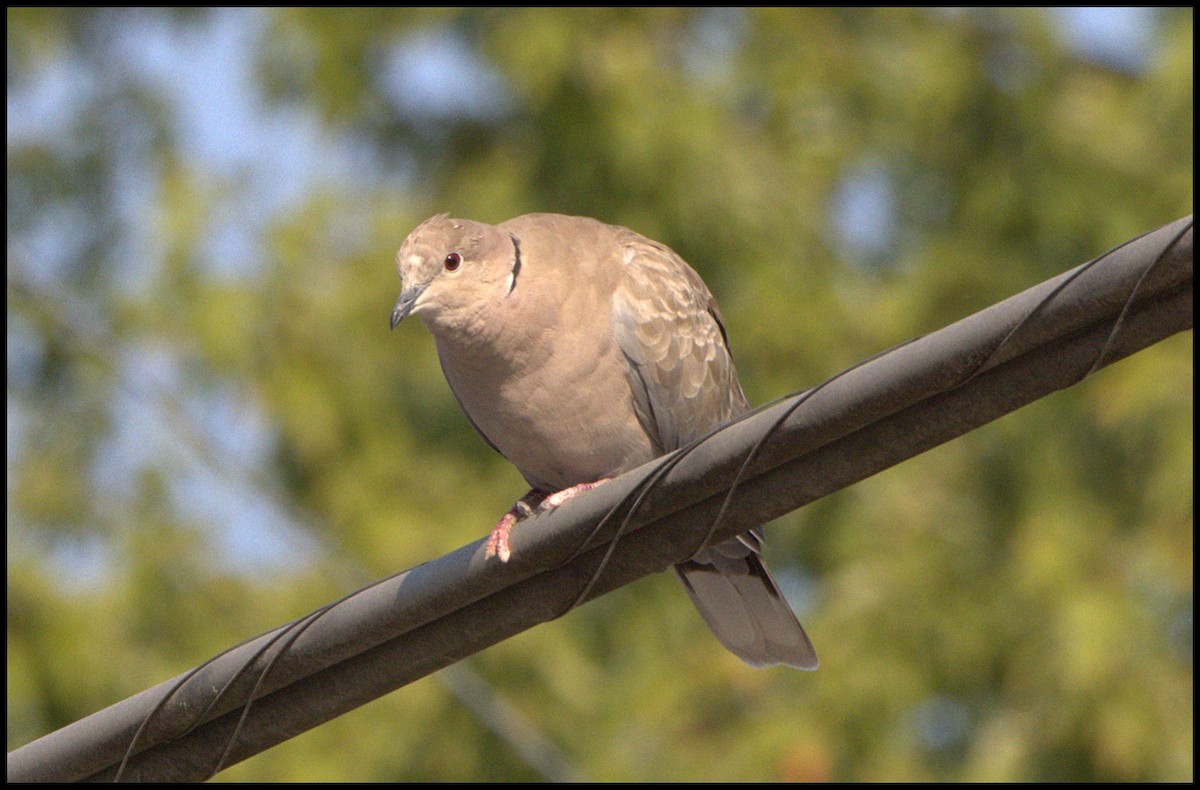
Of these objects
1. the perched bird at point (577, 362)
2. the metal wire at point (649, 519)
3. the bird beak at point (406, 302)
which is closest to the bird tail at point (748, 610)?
the perched bird at point (577, 362)

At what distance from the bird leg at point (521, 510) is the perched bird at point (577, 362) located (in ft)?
0.04

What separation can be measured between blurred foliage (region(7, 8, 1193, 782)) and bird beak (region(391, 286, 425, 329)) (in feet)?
13.3

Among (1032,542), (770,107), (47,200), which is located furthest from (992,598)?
(47,200)

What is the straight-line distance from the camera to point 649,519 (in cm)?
321

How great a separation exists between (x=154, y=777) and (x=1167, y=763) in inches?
215

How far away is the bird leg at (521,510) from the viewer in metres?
3.33

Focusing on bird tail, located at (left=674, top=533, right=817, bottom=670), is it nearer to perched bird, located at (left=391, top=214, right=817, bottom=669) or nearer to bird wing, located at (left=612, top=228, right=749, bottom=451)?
perched bird, located at (left=391, top=214, right=817, bottom=669)

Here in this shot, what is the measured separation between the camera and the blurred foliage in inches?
318

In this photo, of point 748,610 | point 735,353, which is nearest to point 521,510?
point 748,610

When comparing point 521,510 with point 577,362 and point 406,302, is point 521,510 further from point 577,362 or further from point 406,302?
point 406,302

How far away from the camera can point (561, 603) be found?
11.0 feet

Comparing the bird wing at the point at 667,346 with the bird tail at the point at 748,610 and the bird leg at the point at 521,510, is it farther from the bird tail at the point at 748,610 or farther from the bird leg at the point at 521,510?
the bird tail at the point at 748,610

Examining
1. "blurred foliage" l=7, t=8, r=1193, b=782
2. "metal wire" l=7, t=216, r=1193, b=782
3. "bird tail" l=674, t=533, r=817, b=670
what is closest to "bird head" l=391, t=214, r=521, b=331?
"bird tail" l=674, t=533, r=817, b=670

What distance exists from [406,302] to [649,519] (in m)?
1.52
